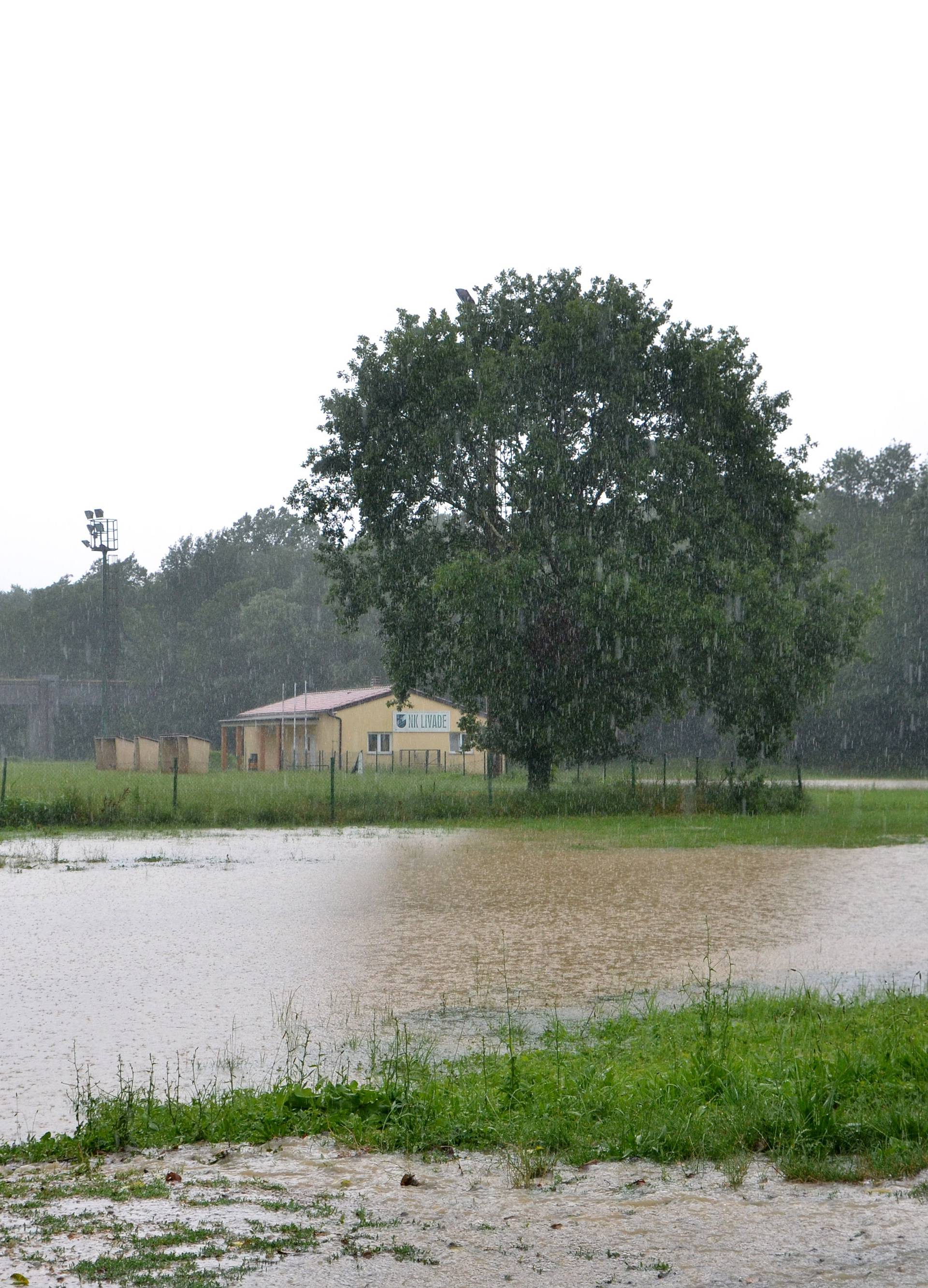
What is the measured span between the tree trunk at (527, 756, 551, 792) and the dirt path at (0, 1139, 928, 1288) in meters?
27.1

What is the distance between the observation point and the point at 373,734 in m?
64.8

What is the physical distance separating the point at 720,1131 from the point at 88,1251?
2.82m

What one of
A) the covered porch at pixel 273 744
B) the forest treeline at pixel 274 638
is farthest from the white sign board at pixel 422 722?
the forest treeline at pixel 274 638

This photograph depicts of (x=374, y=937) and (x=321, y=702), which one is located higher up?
(x=321, y=702)

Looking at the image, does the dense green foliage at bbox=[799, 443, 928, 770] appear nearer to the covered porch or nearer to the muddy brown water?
the covered porch

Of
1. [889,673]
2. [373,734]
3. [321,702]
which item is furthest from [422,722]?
[889,673]

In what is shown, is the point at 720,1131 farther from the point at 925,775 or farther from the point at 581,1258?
the point at 925,775

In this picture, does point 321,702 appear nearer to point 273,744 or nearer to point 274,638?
point 273,744

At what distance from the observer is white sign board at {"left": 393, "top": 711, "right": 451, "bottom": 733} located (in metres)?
64.9

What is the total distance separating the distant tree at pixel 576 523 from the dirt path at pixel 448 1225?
75.4ft

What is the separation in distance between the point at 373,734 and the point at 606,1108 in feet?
192

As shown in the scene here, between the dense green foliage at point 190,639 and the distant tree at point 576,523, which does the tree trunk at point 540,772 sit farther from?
the dense green foliage at point 190,639

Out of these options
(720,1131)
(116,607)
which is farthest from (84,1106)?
(116,607)

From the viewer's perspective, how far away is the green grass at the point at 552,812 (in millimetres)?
25375
